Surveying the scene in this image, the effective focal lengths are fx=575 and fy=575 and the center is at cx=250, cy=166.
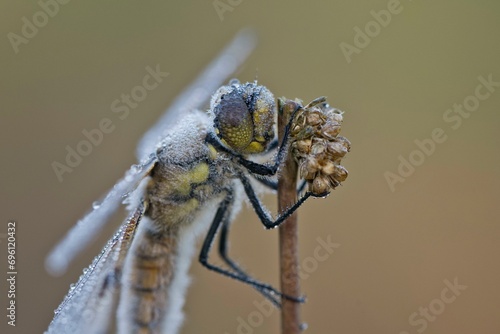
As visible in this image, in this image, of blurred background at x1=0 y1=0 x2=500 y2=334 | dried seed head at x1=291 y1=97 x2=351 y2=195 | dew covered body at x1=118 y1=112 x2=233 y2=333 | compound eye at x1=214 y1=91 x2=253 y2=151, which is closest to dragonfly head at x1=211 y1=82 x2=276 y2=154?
compound eye at x1=214 y1=91 x2=253 y2=151

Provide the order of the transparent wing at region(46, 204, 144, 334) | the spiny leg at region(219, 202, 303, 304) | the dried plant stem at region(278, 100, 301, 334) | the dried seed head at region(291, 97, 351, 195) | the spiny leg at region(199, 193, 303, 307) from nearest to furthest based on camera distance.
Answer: the dried seed head at region(291, 97, 351, 195), the dried plant stem at region(278, 100, 301, 334), the transparent wing at region(46, 204, 144, 334), the spiny leg at region(199, 193, 303, 307), the spiny leg at region(219, 202, 303, 304)

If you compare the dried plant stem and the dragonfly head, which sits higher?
the dragonfly head

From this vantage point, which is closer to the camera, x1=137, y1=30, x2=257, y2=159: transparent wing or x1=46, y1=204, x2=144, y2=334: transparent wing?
x1=46, y1=204, x2=144, y2=334: transparent wing

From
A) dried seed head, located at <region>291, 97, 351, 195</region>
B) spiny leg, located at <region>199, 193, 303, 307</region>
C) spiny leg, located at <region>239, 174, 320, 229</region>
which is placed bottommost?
spiny leg, located at <region>199, 193, 303, 307</region>

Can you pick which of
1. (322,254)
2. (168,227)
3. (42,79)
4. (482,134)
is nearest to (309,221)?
(322,254)

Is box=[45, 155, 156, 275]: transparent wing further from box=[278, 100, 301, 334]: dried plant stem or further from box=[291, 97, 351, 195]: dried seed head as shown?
box=[291, 97, 351, 195]: dried seed head

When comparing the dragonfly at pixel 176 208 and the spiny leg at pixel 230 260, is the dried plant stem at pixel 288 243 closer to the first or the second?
the dragonfly at pixel 176 208
